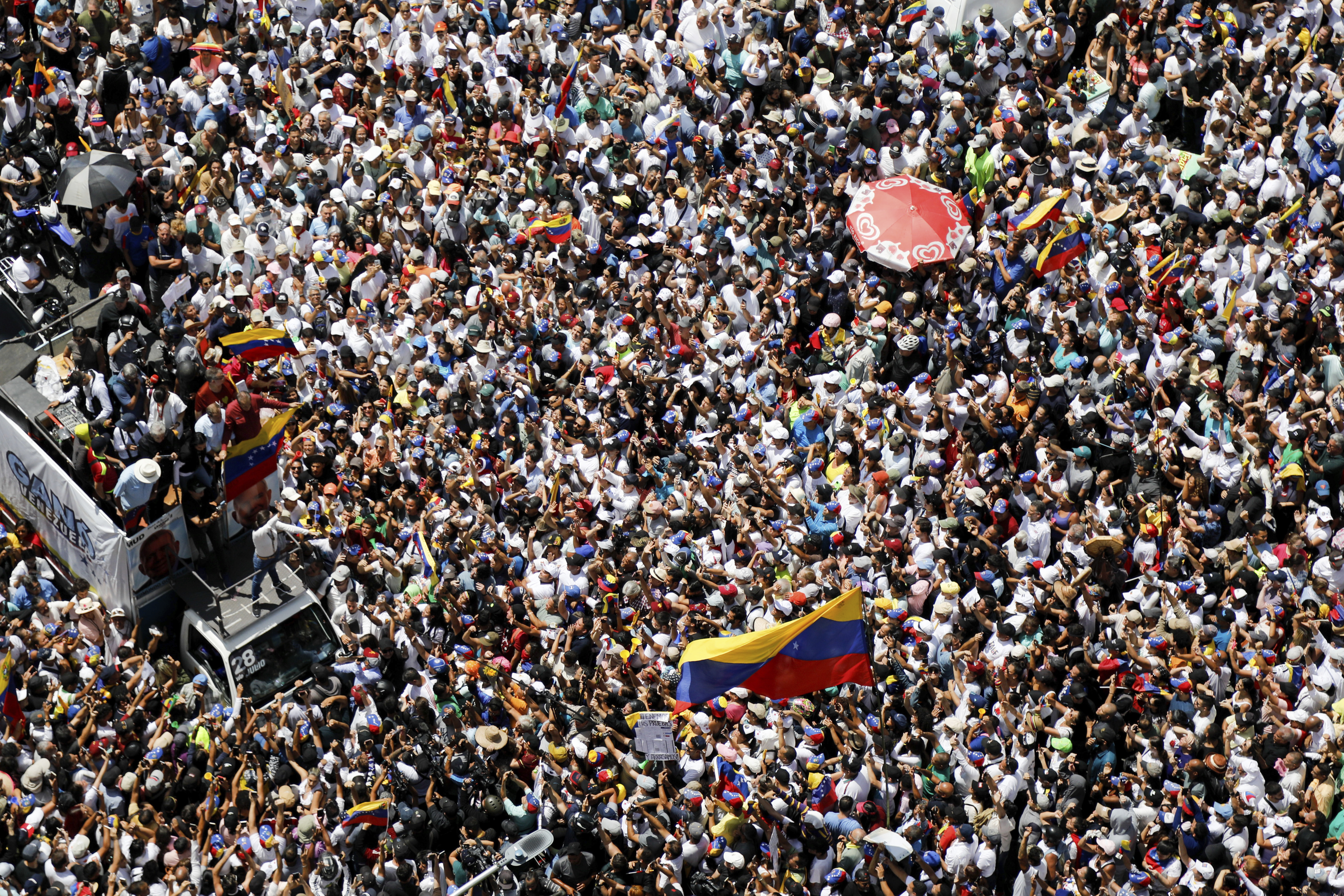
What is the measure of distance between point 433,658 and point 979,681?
5.69 meters

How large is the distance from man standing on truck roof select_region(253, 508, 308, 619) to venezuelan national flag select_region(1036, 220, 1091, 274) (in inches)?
346

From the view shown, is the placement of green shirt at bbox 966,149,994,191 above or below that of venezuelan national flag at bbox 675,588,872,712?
above

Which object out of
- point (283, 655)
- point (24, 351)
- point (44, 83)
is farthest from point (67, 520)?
point (44, 83)

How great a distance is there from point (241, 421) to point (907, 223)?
25.4 feet

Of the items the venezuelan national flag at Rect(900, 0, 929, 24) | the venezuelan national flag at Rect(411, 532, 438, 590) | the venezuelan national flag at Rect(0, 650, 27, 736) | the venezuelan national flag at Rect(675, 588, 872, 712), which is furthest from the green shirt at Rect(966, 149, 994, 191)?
the venezuelan national flag at Rect(0, 650, 27, 736)

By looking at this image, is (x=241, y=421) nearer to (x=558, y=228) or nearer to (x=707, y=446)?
(x=558, y=228)

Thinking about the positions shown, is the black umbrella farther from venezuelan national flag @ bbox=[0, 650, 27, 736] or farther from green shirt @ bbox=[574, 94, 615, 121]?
venezuelan national flag @ bbox=[0, 650, 27, 736]

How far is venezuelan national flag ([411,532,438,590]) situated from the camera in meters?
23.9

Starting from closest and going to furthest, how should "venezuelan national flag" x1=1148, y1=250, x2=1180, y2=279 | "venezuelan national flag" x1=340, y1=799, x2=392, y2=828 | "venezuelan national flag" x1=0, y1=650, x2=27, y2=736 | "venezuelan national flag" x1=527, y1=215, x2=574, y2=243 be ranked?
"venezuelan national flag" x1=340, y1=799, x2=392, y2=828 → "venezuelan national flag" x1=0, y1=650, x2=27, y2=736 → "venezuelan national flag" x1=1148, y1=250, x2=1180, y2=279 → "venezuelan national flag" x1=527, y1=215, x2=574, y2=243

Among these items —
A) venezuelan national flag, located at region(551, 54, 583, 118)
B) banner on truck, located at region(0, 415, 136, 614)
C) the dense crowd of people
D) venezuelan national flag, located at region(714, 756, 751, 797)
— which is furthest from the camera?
venezuelan national flag, located at region(551, 54, 583, 118)

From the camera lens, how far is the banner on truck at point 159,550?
77.0 ft

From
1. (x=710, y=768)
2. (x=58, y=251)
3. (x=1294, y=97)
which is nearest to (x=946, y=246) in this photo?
(x=1294, y=97)

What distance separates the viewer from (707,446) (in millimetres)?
24156

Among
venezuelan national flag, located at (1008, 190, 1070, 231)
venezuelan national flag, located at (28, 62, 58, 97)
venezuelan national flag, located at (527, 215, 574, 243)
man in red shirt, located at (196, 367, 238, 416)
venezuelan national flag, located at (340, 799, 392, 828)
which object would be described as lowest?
venezuelan national flag, located at (340, 799, 392, 828)
